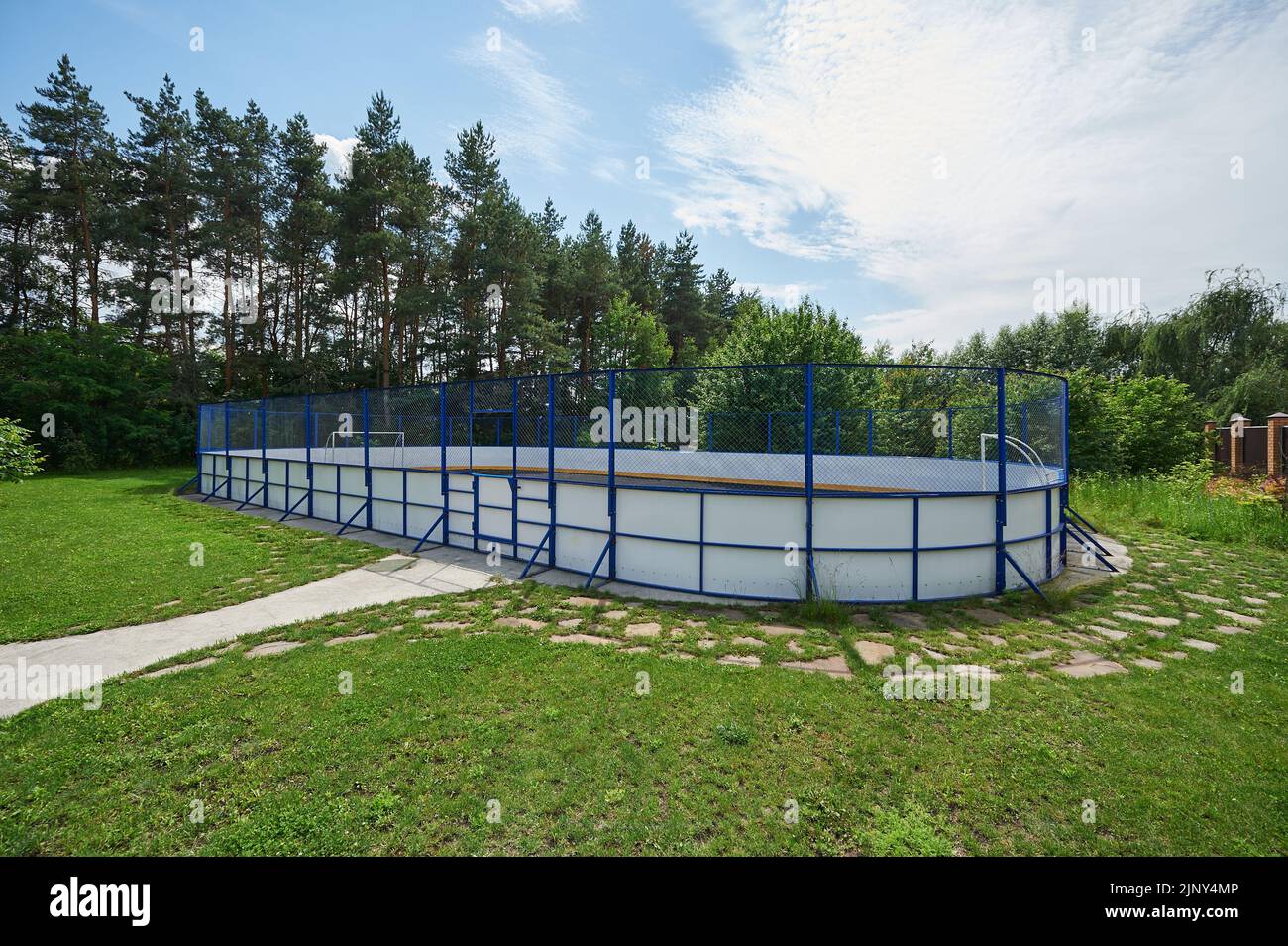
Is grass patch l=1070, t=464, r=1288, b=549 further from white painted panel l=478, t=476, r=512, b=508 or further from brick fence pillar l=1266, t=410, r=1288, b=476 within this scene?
white painted panel l=478, t=476, r=512, b=508

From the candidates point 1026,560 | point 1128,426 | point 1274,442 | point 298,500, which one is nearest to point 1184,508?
point 1128,426

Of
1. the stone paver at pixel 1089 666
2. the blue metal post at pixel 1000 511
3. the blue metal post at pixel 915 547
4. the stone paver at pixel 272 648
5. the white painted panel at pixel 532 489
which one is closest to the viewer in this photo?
the stone paver at pixel 1089 666

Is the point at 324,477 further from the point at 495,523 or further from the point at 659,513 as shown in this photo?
the point at 659,513

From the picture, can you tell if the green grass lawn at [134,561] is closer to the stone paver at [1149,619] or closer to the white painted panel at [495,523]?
the white painted panel at [495,523]

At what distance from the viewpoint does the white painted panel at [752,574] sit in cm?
696

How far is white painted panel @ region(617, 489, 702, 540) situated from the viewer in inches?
291

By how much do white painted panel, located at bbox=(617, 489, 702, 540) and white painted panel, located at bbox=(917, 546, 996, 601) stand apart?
9.55 ft

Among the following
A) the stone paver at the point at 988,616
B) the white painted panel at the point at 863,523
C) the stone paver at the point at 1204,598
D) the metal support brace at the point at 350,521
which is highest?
the white painted panel at the point at 863,523

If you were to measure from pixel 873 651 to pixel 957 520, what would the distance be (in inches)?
104

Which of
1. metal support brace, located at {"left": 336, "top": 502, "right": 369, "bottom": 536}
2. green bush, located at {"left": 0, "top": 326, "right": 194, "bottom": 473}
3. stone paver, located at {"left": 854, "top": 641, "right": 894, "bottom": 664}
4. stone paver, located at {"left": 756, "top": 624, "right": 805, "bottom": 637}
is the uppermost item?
green bush, located at {"left": 0, "top": 326, "right": 194, "bottom": 473}

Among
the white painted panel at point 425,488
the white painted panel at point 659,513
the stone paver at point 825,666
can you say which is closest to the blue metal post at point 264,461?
the white painted panel at point 425,488

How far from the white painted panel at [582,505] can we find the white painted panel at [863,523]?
3.10 metres

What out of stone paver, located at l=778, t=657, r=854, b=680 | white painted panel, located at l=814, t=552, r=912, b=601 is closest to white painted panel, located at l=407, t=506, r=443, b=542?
white painted panel, located at l=814, t=552, r=912, b=601

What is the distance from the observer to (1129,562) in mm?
8734
